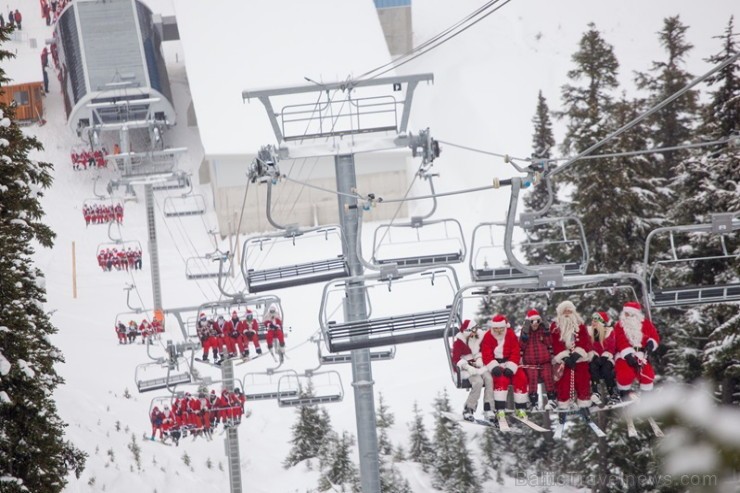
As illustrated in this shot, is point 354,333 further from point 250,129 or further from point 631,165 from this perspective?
point 250,129

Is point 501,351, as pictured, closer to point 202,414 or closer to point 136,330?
point 202,414

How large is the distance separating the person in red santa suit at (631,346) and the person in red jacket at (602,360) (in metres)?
0.09

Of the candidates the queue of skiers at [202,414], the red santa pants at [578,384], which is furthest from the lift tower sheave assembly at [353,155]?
the queue of skiers at [202,414]

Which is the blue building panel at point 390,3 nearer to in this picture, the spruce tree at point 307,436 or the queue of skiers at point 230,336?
the spruce tree at point 307,436

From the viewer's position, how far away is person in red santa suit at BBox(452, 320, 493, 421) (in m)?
13.5

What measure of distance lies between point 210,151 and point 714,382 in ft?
80.5

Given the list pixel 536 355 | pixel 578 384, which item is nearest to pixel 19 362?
pixel 536 355

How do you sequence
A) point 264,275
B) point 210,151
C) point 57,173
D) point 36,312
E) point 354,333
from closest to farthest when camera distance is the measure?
point 354,333 < point 36,312 < point 264,275 < point 210,151 < point 57,173

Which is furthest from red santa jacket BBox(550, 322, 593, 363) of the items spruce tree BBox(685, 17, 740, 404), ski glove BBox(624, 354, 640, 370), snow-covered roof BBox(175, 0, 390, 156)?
snow-covered roof BBox(175, 0, 390, 156)

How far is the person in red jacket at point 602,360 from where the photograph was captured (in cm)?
1343

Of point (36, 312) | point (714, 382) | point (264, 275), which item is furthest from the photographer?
point (714, 382)

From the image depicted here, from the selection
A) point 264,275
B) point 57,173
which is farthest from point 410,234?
point 264,275

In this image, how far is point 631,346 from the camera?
A: 13484 mm

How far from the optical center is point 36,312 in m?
16.6
